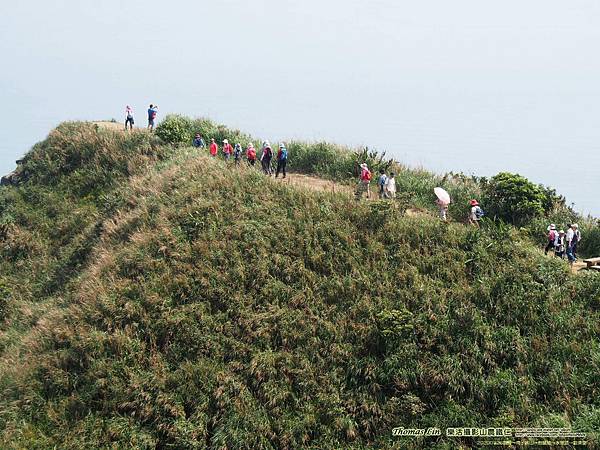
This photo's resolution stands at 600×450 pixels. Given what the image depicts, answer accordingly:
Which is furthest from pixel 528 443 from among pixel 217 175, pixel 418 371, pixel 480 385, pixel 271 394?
pixel 217 175

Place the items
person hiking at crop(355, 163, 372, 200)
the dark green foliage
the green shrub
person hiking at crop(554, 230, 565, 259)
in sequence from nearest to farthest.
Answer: person hiking at crop(554, 230, 565, 259)
the dark green foliage
person hiking at crop(355, 163, 372, 200)
the green shrub

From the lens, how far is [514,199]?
22297mm

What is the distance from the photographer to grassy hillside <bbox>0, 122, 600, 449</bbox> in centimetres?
1382

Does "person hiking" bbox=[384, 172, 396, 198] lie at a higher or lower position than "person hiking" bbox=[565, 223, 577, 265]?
higher

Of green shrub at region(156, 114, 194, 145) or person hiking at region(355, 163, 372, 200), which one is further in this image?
green shrub at region(156, 114, 194, 145)

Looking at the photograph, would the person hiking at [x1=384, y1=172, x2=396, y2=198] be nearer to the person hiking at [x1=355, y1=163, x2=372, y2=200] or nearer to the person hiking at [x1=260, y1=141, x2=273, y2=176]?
the person hiking at [x1=355, y1=163, x2=372, y2=200]

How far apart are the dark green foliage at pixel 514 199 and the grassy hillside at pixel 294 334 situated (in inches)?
194

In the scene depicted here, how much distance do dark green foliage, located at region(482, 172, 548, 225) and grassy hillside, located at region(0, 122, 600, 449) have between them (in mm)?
4930

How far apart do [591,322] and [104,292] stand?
14075 mm

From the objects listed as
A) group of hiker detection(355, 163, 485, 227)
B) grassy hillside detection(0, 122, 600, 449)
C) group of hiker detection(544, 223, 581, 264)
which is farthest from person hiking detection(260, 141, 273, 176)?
group of hiker detection(544, 223, 581, 264)

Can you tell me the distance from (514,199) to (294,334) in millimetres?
11779

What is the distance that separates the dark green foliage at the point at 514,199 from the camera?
22.1 meters

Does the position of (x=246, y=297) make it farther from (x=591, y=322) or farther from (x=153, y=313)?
(x=591, y=322)

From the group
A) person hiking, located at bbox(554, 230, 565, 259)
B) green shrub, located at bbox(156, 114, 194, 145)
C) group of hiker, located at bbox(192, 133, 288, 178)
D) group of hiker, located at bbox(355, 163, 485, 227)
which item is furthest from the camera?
green shrub, located at bbox(156, 114, 194, 145)
